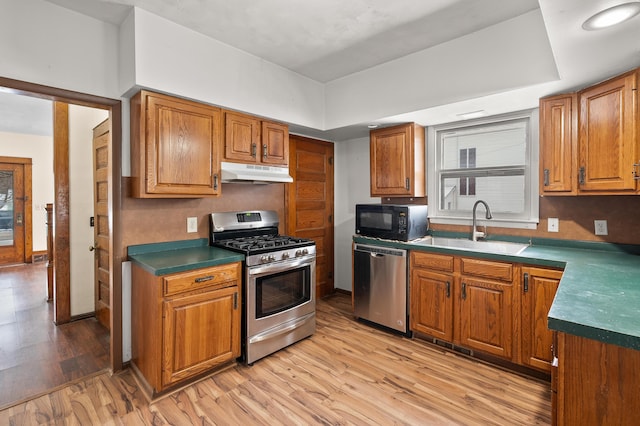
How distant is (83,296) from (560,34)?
4.70 meters

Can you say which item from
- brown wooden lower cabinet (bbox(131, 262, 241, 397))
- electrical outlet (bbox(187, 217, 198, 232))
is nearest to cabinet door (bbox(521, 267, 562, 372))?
brown wooden lower cabinet (bbox(131, 262, 241, 397))

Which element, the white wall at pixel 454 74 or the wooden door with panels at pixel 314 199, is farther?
the wooden door with panels at pixel 314 199

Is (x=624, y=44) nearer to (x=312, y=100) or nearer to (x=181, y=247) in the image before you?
(x=312, y=100)

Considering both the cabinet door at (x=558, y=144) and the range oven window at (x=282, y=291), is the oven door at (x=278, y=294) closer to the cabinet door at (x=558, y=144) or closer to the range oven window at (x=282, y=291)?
the range oven window at (x=282, y=291)

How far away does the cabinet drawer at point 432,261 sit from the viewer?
2777 mm

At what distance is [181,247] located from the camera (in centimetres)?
281

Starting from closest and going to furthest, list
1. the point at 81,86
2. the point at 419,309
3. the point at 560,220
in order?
1. the point at 81,86
2. the point at 560,220
3. the point at 419,309

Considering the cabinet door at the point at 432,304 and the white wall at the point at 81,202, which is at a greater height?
the white wall at the point at 81,202

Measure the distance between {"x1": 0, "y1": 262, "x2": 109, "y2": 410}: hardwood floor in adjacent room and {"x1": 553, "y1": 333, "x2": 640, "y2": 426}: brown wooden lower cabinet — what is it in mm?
3026

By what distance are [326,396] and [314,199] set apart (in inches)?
96.2

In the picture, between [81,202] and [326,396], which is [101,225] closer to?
[81,202]

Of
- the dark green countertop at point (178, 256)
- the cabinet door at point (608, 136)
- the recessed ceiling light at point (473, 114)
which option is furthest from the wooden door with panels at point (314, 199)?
the cabinet door at point (608, 136)

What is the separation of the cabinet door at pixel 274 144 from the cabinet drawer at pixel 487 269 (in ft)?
6.47

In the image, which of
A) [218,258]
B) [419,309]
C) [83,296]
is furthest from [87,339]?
[419,309]
